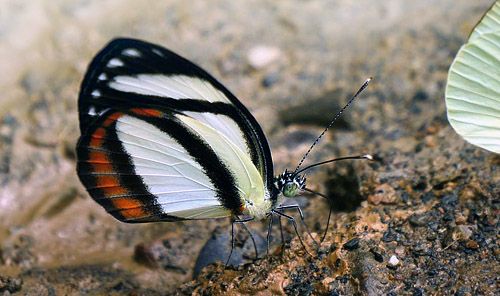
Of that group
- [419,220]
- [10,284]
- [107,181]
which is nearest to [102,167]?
[107,181]

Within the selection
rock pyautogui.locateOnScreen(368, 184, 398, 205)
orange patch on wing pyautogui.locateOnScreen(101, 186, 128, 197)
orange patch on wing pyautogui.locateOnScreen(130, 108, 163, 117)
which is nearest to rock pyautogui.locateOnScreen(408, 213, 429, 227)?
rock pyautogui.locateOnScreen(368, 184, 398, 205)

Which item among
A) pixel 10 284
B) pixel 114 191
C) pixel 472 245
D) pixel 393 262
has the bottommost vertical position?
pixel 472 245

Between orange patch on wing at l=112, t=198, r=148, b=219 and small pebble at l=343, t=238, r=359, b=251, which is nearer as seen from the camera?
small pebble at l=343, t=238, r=359, b=251

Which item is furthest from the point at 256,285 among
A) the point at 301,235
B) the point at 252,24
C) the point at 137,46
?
the point at 252,24

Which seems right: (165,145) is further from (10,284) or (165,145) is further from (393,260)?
(393,260)

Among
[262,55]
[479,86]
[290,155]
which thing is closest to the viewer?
[479,86]

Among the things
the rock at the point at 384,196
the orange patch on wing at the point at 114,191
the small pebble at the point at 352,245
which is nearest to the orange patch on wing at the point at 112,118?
the orange patch on wing at the point at 114,191

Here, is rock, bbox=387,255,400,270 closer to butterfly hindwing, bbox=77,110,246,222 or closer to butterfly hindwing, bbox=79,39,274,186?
butterfly hindwing, bbox=79,39,274,186

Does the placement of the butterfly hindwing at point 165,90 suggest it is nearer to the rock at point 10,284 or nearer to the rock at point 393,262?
the rock at point 393,262
